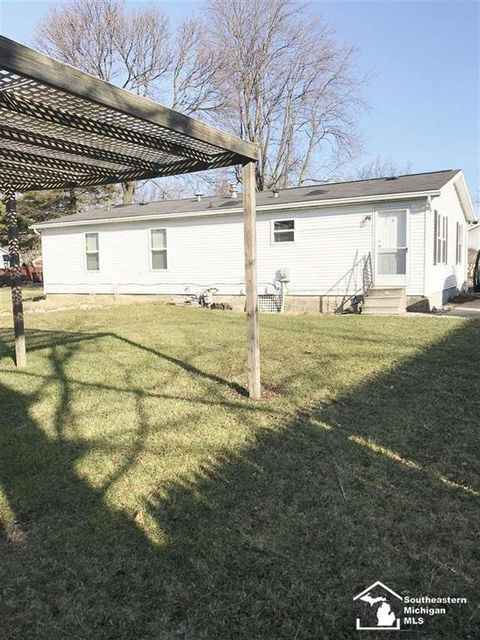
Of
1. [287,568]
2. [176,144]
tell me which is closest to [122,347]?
[176,144]

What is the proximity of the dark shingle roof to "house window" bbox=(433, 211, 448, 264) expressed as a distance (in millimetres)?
1053

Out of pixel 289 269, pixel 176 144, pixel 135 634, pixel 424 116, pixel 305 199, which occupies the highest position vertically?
pixel 424 116

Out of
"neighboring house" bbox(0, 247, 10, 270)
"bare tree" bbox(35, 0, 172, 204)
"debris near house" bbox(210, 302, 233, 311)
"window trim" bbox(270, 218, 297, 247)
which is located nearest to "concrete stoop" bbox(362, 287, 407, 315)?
"window trim" bbox(270, 218, 297, 247)

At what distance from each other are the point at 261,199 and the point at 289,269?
2.47m

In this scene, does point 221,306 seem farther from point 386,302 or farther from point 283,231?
point 386,302

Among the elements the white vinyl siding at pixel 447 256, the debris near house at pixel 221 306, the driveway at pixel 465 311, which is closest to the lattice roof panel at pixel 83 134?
the driveway at pixel 465 311

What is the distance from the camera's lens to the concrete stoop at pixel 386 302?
438 inches

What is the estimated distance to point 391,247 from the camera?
38.8ft

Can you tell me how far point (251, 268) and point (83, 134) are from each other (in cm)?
177

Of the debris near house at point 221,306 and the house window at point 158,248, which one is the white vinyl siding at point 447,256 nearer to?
the debris near house at point 221,306

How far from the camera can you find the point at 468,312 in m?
11.3

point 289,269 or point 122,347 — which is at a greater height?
point 289,269

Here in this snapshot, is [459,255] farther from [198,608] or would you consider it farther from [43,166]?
[198,608]

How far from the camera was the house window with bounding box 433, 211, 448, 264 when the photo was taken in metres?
12.2
